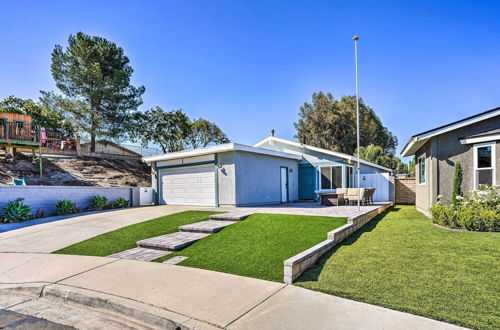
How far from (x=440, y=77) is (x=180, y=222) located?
50.1ft

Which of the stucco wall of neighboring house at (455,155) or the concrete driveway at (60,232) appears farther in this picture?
the stucco wall of neighboring house at (455,155)

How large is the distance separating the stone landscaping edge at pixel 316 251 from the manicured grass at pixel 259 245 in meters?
0.24

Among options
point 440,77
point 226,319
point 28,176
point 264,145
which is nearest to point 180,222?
point 226,319

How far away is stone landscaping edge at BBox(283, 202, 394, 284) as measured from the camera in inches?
176

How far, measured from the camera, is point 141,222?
10023 mm

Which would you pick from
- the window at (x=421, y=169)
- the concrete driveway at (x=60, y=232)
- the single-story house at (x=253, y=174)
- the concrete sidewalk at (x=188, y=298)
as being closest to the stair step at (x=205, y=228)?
the concrete sidewalk at (x=188, y=298)

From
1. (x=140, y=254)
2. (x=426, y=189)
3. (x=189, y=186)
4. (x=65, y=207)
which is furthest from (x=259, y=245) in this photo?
(x=65, y=207)

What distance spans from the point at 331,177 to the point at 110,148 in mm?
21736

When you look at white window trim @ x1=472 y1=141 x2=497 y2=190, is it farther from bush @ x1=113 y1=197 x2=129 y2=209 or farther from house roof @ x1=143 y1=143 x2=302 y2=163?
bush @ x1=113 y1=197 x2=129 y2=209

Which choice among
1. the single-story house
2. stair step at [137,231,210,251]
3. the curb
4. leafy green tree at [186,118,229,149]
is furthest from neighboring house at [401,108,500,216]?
leafy green tree at [186,118,229,149]

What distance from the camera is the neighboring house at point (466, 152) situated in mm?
8570

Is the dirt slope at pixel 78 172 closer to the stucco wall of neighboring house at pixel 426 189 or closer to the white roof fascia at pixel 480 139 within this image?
the stucco wall of neighboring house at pixel 426 189

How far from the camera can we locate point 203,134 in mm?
31766

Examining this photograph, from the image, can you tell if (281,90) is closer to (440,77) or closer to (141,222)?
(440,77)
